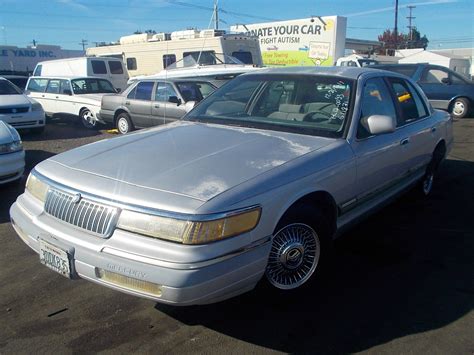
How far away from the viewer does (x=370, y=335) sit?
2838mm

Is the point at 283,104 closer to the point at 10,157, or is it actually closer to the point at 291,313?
the point at 291,313

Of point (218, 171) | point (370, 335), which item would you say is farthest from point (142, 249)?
point (370, 335)

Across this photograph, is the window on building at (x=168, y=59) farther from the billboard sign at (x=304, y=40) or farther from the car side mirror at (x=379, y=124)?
the car side mirror at (x=379, y=124)

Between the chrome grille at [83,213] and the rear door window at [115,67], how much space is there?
15.5m

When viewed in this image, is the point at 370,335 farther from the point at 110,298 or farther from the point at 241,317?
the point at 110,298

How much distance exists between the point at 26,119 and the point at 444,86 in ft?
39.1

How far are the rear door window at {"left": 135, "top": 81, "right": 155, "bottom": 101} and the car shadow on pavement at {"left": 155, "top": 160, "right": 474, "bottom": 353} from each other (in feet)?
25.2

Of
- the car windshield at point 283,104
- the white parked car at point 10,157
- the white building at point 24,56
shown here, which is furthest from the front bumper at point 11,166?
the white building at point 24,56

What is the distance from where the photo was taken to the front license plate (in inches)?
107

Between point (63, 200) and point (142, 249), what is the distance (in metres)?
0.72

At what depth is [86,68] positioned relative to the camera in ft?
52.9

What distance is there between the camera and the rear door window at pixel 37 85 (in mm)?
14047

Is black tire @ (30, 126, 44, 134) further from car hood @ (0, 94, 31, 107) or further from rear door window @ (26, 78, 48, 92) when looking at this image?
rear door window @ (26, 78, 48, 92)

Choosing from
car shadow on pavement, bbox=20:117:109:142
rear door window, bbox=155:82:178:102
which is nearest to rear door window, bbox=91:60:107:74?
car shadow on pavement, bbox=20:117:109:142
